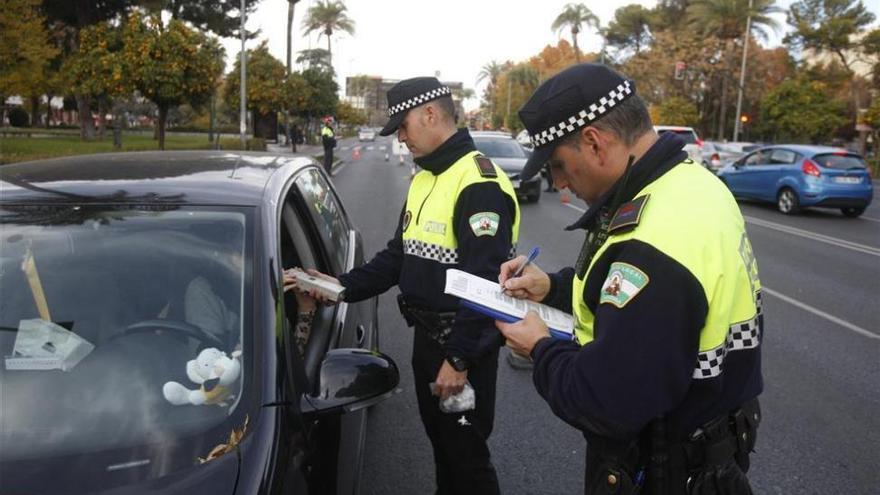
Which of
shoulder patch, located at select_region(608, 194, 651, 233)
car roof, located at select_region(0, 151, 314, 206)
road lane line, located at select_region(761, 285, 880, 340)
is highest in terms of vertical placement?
shoulder patch, located at select_region(608, 194, 651, 233)

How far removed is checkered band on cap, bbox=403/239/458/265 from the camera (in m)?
2.55

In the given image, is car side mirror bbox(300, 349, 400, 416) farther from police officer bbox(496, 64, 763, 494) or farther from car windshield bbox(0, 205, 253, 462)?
police officer bbox(496, 64, 763, 494)

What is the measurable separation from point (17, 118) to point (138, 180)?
55.9 metres

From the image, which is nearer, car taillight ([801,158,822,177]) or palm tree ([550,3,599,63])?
car taillight ([801,158,822,177])

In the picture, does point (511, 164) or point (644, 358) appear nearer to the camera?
point (644, 358)

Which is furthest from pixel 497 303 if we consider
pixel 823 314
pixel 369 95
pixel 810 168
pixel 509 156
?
pixel 369 95

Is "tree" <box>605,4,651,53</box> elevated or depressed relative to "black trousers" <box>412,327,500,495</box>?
elevated

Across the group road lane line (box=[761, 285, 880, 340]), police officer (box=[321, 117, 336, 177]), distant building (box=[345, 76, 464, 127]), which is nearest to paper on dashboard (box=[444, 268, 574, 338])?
road lane line (box=[761, 285, 880, 340])

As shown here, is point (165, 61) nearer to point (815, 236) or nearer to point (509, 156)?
point (509, 156)

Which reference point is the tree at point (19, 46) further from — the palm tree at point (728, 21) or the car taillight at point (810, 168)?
the palm tree at point (728, 21)

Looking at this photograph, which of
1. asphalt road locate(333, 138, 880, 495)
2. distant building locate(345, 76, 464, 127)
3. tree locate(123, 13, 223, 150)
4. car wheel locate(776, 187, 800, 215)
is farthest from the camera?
distant building locate(345, 76, 464, 127)

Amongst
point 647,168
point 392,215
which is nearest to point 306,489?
point 647,168

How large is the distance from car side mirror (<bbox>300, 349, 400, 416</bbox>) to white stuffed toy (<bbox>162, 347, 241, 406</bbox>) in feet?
0.70

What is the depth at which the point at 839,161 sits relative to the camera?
1441 centimetres
